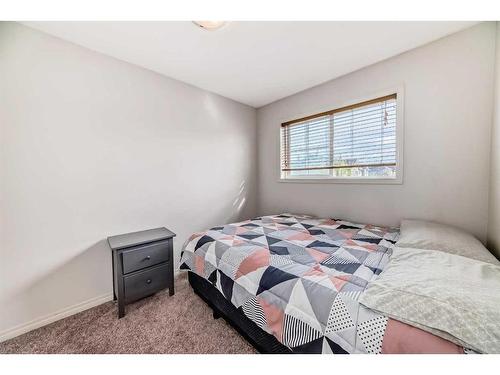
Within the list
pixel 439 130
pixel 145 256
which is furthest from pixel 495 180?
pixel 145 256

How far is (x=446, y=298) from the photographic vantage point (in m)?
0.72

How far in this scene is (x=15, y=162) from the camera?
143cm

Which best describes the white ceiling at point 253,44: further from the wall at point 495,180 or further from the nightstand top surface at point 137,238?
the nightstand top surface at point 137,238

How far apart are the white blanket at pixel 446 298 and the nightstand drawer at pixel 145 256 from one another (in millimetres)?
1687

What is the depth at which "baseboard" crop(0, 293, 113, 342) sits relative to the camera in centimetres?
142

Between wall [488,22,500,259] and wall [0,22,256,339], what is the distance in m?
2.71

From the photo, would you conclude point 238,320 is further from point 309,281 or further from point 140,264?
point 140,264

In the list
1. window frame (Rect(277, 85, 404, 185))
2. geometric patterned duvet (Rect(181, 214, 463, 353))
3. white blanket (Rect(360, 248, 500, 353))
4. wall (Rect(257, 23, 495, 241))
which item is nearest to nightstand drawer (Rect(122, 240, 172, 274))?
geometric patterned duvet (Rect(181, 214, 463, 353))

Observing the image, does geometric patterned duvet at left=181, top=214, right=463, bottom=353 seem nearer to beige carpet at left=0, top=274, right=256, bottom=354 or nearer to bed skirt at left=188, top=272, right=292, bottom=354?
bed skirt at left=188, top=272, right=292, bottom=354

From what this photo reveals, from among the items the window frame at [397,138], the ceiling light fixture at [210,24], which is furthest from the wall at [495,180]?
the ceiling light fixture at [210,24]

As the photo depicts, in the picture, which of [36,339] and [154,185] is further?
[154,185]
